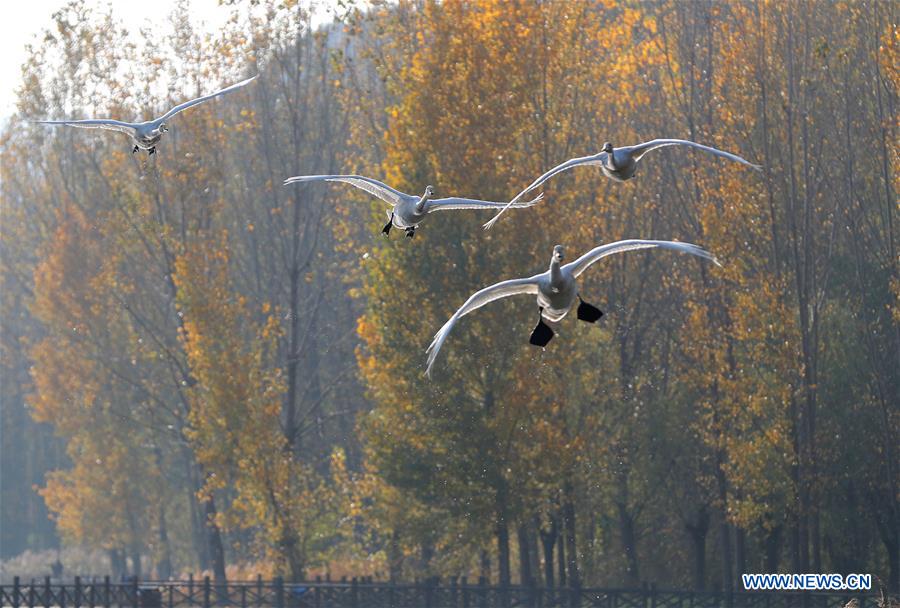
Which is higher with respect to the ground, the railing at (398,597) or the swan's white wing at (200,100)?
the swan's white wing at (200,100)

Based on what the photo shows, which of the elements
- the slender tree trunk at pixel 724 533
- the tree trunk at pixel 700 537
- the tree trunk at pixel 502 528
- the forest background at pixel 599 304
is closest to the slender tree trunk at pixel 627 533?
the forest background at pixel 599 304

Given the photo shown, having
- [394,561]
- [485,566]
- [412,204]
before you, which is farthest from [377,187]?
[485,566]

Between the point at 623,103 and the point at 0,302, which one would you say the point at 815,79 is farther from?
the point at 0,302

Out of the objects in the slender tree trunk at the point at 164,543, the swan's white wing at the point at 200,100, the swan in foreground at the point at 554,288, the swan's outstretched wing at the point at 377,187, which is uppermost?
the swan's white wing at the point at 200,100

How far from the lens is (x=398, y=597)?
30.3 metres

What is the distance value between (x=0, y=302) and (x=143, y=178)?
28459 mm

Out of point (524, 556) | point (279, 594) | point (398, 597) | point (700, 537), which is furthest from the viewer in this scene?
point (279, 594)

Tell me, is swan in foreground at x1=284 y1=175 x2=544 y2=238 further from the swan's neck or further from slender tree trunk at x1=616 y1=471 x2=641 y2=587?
slender tree trunk at x1=616 y1=471 x2=641 y2=587

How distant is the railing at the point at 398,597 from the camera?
2633 cm

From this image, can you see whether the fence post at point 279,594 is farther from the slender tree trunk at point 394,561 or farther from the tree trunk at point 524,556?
the tree trunk at point 524,556

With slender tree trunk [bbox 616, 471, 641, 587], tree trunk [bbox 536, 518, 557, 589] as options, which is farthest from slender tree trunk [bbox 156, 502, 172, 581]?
slender tree trunk [bbox 616, 471, 641, 587]

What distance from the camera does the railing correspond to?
86.4 feet

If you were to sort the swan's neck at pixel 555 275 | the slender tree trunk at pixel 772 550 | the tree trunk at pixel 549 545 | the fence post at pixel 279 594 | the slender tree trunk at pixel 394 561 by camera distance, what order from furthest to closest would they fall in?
the slender tree trunk at pixel 394 561 → the fence post at pixel 279 594 → the tree trunk at pixel 549 545 → the slender tree trunk at pixel 772 550 → the swan's neck at pixel 555 275

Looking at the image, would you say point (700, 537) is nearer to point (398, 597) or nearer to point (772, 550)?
point (772, 550)
